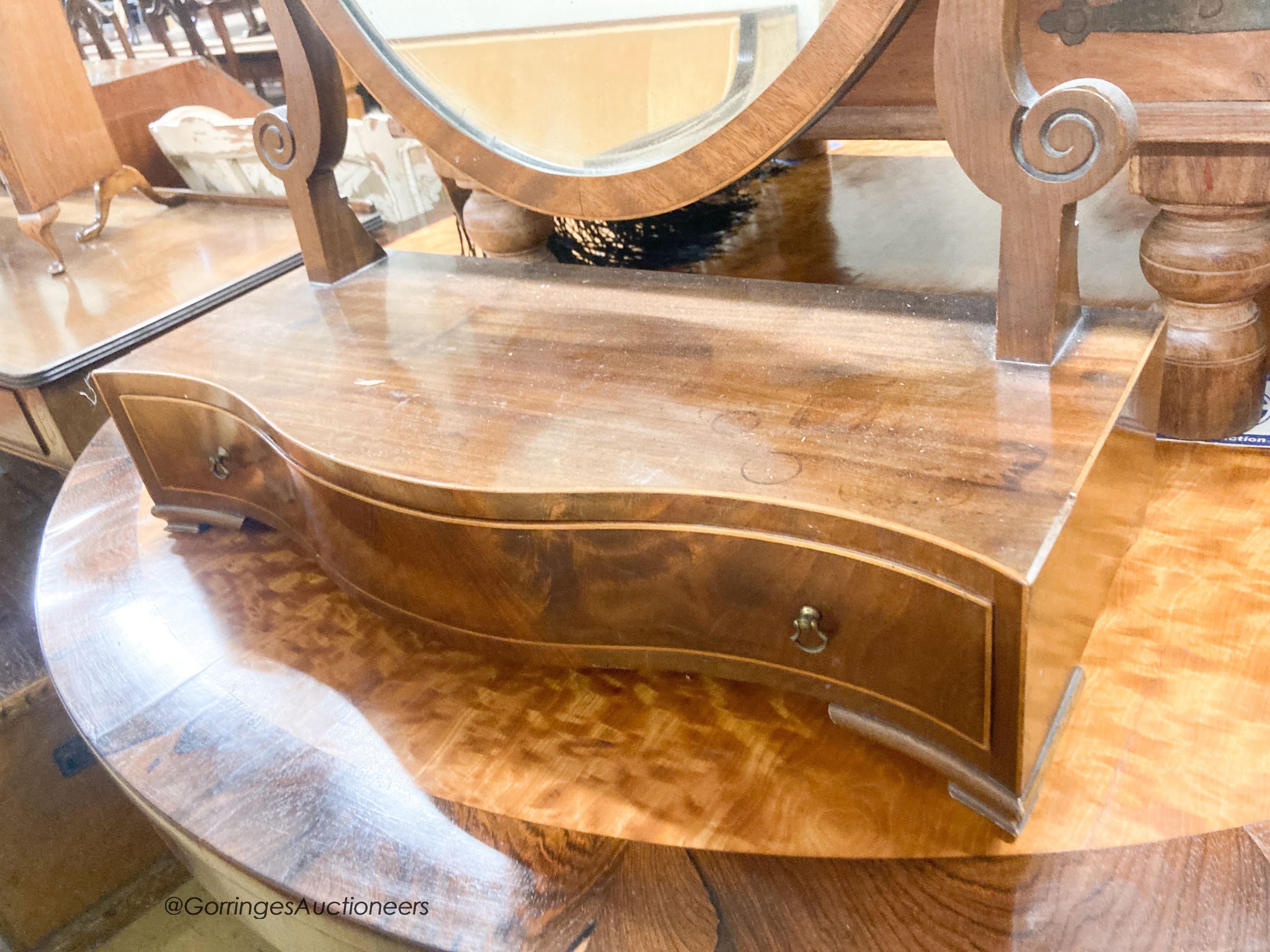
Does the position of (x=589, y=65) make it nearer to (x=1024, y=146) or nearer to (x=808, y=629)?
(x=1024, y=146)

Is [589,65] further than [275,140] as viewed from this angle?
No

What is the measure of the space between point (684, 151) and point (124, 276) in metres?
1.19

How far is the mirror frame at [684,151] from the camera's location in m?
0.53

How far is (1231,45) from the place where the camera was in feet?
1.70

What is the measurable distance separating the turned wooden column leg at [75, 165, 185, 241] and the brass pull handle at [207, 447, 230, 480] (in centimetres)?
113

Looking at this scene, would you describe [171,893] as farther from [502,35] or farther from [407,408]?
[502,35]

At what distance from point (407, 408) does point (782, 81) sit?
291 mm

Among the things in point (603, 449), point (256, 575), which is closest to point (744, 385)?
point (603, 449)

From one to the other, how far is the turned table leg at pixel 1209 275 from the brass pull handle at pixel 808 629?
0.92 feet

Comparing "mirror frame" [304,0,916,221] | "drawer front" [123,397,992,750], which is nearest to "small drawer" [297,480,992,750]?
"drawer front" [123,397,992,750]

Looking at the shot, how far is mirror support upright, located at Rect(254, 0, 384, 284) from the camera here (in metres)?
0.74

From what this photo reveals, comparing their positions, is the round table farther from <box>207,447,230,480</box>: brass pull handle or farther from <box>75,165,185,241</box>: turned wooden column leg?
<box>75,165,185,241</box>: turned wooden column leg

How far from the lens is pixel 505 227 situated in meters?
0.97

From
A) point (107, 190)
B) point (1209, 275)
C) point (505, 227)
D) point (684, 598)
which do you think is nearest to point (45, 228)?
point (107, 190)
